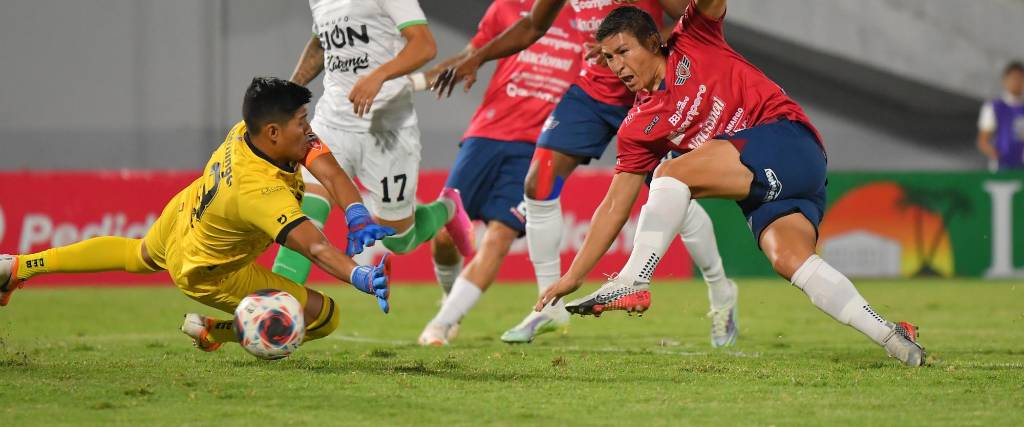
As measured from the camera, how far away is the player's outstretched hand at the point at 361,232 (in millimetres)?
5273

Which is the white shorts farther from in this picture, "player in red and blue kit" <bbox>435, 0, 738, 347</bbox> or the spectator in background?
the spectator in background

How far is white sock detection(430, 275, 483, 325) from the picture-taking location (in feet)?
25.1

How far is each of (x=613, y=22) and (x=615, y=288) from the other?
1.30 m

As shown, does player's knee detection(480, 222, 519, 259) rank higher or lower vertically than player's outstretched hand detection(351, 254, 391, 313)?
lower

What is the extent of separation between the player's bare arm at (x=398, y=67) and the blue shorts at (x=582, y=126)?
794 millimetres

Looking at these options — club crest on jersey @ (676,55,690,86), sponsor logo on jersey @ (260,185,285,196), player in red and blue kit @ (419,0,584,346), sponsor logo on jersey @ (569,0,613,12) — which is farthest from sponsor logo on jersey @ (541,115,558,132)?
sponsor logo on jersey @ (260,185,285,196)

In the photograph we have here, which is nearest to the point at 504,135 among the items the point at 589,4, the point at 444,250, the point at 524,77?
the point at 524,77

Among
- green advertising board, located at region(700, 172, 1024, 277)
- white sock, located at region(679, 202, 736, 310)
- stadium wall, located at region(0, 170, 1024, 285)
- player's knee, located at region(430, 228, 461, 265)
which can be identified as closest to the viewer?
white sock, located at region(679, 202, 736, 310)

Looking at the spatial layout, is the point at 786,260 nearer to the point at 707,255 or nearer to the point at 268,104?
the point at 707,255

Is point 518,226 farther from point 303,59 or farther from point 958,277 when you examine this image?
point 958,277

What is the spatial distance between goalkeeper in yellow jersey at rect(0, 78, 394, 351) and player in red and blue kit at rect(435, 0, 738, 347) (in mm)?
1380

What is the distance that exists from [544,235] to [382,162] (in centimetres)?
105

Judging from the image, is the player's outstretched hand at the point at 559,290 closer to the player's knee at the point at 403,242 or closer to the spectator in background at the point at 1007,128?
the player's knee at the point at 403,242

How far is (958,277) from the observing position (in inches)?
541
